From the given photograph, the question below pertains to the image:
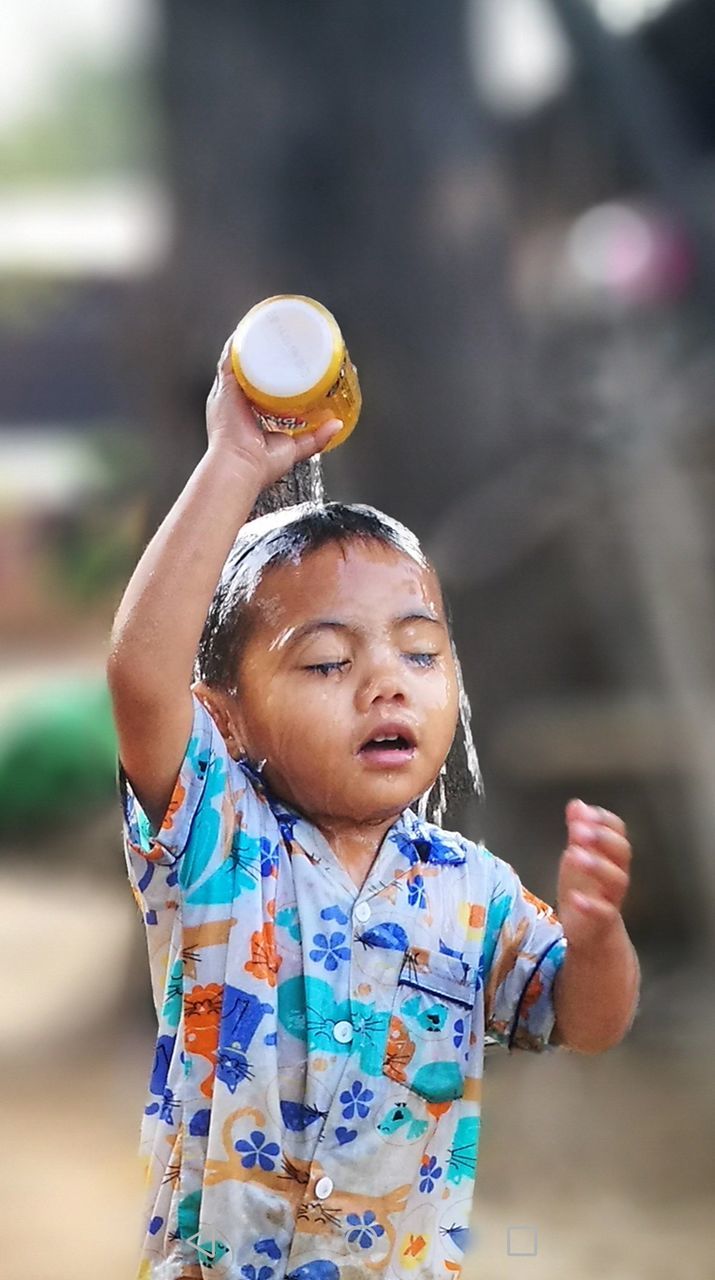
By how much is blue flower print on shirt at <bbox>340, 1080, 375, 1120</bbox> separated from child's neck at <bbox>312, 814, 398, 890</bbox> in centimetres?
7

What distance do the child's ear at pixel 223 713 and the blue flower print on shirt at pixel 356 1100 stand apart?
121 mm

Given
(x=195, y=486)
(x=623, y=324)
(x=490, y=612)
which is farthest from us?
(x=623, y=324)

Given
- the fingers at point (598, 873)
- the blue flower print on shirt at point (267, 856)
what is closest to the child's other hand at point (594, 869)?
the fingers at point (598, 873)

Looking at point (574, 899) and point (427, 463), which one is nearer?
point (574, 899)

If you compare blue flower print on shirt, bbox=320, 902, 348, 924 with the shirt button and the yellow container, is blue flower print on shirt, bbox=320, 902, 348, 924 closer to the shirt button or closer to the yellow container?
the shirt button

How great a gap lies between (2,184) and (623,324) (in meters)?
1.37

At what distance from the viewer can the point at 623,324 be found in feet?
10.2

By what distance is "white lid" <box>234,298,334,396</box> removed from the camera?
→ 1.48 ft

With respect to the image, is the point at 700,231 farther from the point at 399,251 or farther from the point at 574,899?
the point at 574,899

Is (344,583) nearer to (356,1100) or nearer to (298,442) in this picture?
(298,442)

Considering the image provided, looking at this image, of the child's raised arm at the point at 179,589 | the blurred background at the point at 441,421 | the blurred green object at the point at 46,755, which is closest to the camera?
the child's raised arm at the point at 179,589

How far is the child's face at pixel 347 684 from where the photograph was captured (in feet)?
1.57

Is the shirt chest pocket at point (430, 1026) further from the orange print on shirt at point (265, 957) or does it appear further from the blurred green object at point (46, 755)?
the blurred green object at point (46, 755)

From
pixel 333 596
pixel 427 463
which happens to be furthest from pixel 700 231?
pixel 333 596
